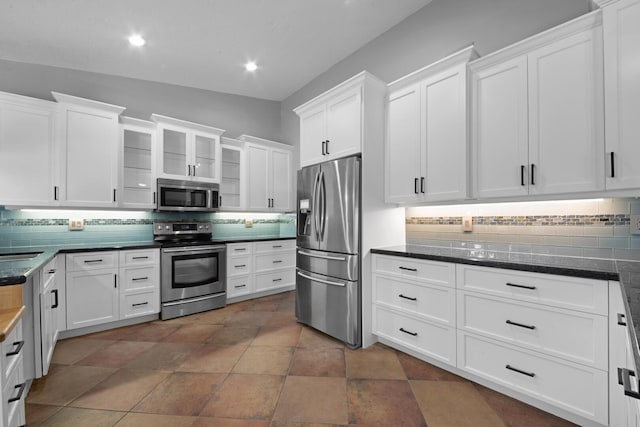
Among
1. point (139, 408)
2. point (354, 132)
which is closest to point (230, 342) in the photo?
point (139, 408)

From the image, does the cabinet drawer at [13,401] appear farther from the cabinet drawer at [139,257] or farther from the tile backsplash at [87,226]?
the tile backsplash at [87,226]

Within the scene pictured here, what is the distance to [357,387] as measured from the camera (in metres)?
1.99

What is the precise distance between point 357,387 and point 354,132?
2.05 m

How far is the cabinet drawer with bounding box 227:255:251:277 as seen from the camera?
3850 mm

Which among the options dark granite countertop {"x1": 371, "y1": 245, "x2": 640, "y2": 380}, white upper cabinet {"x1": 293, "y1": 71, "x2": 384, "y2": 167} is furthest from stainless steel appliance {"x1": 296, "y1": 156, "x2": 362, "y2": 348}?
dark granite countertop {"x1": 371, "y1": 245, "x2": 640, "y2": 380}

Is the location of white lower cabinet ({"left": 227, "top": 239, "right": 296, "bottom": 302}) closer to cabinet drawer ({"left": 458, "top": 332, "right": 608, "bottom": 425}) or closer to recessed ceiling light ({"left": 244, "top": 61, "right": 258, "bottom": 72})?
recessed ceiling light ({"left": 244, "top": 61, "right": 258, "bottom": 72})

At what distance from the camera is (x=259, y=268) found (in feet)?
13.5

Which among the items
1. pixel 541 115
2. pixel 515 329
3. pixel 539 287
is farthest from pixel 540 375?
pixel 541 115

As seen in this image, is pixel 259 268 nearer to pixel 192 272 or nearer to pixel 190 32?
pixel 192 272

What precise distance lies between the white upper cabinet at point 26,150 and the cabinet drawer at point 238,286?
2.08 m

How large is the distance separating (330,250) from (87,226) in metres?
2.85

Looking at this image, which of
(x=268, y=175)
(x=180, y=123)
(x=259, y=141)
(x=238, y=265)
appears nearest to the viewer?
(x=180, y=123)

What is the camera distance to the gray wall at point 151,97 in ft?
10.4

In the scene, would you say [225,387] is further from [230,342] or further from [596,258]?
[596,258]
